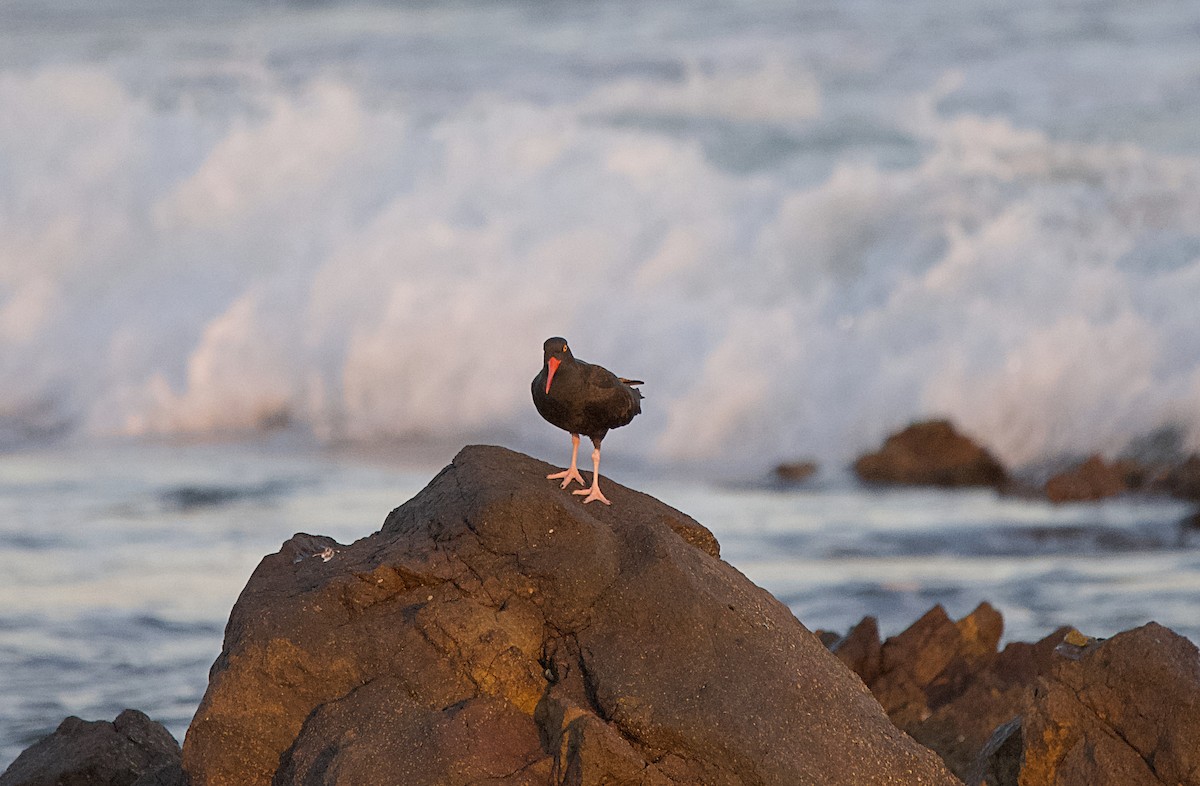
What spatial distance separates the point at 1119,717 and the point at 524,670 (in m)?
2.52

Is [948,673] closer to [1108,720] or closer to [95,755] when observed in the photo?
[1108,720]

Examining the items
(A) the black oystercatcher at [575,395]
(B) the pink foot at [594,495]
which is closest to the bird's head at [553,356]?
(A) the black oystercatcher at [575,395]

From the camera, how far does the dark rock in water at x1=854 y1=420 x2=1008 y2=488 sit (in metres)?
19.2

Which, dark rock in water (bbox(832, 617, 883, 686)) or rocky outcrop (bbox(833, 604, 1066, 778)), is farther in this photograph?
dark rock in water (bbox(832, 617, 883, 686))

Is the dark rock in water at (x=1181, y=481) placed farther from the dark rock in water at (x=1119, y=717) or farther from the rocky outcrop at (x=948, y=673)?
the dark rock in water at (x=1119, y=717)

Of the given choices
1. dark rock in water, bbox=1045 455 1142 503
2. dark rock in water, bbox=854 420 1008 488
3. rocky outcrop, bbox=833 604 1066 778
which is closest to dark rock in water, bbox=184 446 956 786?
rocky outcrop, bbox=833 604 1066 778

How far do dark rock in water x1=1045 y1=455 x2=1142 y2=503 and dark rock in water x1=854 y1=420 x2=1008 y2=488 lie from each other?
77cm

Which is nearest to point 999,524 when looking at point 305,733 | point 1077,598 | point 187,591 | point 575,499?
point 1077,598

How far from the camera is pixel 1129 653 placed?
22.7 ft

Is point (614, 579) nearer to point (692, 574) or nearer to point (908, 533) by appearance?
point (692, 574)

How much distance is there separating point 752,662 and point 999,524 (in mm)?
11765

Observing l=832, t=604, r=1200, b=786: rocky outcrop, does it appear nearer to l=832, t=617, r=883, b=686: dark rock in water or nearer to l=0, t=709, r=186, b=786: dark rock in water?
l=832, t=617, r=883, b=686: dark rock in water

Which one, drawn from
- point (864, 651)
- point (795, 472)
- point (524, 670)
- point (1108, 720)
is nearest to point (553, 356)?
point (524, 670)

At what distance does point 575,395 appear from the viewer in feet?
24.0
